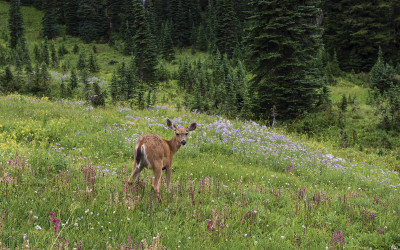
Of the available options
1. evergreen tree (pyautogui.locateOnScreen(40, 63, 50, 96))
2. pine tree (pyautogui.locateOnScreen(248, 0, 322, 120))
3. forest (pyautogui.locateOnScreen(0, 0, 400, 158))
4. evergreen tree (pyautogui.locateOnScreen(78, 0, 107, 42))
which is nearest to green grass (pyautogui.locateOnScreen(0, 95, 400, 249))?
forest (pyautogui.locateOnScreen(0, 0, 400, 158))

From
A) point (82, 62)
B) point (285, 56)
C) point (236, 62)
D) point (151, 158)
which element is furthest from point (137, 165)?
point (236, 62)

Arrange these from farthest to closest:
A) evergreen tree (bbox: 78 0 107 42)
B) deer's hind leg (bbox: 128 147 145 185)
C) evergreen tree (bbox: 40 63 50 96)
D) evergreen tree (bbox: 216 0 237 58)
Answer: evergreen tree (bbox: 78 0 107 42) → evergreen tree (bbox: 216 0 237 58) → evergreen tree (bbox: 40 63 50 96) → deer's hind leg (bbox: 128 147 145 185)

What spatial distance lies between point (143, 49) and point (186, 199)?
105ft

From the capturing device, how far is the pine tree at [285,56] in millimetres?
15430

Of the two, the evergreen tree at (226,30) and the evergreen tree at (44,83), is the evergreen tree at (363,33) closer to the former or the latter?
the evergreen tree at (226,30)

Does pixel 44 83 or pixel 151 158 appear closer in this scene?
pixel 151 158

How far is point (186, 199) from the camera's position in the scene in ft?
14.1

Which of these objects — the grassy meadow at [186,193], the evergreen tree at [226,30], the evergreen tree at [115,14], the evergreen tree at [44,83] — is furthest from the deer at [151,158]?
the evergreen tree at [115,14]

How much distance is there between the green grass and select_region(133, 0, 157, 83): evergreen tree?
25.2 m

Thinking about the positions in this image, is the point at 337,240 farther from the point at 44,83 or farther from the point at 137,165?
the point at 44,83

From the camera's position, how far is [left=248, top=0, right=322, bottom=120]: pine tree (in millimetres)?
15430

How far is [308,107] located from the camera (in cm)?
1602

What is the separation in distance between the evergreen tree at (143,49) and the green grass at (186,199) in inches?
994

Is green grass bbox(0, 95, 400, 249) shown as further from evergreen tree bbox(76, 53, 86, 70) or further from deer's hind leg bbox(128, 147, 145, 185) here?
evergreen tree bbox(76, 53, 86, 70)
